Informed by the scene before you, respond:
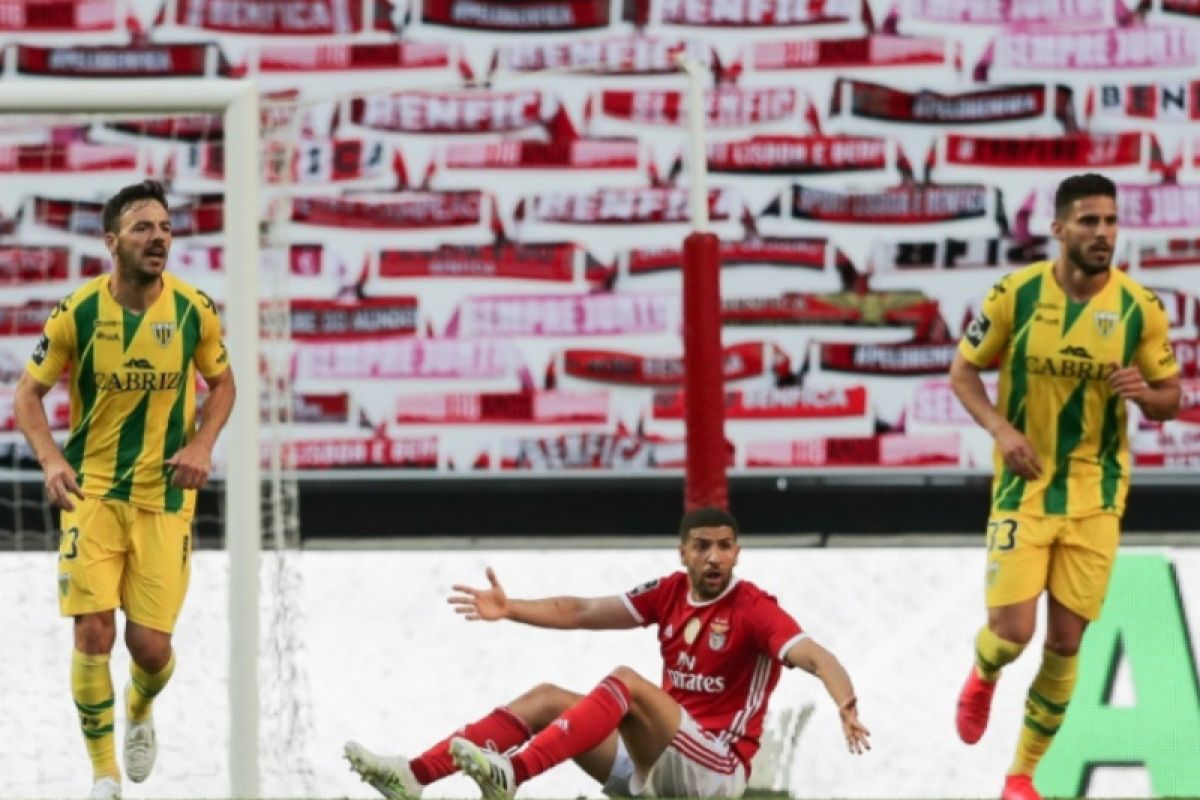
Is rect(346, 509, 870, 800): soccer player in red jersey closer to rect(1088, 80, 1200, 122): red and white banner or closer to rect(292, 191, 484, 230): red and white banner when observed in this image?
rect(292, 191, 484, 230): red and white banner

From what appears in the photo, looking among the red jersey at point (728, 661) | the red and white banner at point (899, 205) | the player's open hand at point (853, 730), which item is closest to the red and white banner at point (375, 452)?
the red and white banner at point (899, 205)

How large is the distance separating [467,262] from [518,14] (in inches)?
38.8

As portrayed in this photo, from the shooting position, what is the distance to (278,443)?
8281mm

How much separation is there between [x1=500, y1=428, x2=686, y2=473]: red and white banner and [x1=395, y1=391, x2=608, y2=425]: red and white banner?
7cm

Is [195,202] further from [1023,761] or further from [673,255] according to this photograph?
[1023,761]

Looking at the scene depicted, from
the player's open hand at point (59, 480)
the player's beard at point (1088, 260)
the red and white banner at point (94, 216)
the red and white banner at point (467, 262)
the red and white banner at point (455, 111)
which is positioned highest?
the red and white banner at point (455, 111)

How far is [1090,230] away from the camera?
7.40 metres

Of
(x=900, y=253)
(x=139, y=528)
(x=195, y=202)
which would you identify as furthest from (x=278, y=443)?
(x=900, y=253)

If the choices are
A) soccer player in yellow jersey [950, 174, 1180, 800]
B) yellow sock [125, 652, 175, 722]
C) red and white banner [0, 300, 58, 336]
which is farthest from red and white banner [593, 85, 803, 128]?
yellow sock [125, 652, 175, 722]

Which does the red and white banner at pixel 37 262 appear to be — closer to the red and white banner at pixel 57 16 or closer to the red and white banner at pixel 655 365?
the red and white banner at pixel 57 16

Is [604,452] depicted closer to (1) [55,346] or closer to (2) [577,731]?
(1) [55,346]

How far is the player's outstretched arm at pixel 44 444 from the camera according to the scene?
7285mm

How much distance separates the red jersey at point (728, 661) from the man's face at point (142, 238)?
5.74ft

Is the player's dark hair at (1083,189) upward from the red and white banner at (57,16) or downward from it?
downward
